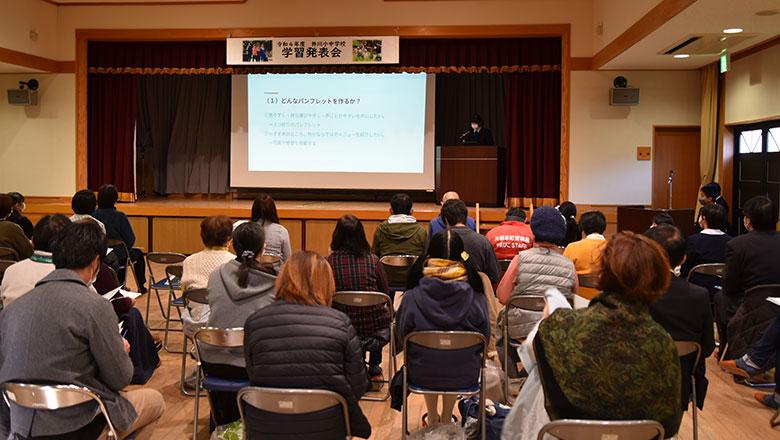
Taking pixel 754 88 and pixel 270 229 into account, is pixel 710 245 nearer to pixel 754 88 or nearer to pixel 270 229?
pixel 270 229

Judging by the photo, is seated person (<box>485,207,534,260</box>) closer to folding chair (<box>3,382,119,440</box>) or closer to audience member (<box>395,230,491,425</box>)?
audience member (<box>395,230,491,425</box>)

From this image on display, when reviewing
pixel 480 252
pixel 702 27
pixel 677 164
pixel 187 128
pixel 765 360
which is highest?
A: pixel 702 27

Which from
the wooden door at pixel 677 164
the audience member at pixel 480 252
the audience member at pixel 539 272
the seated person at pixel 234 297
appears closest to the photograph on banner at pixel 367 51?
the wooden door at pixel 677 164

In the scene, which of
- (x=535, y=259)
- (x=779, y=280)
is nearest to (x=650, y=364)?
(x=535, y=259)

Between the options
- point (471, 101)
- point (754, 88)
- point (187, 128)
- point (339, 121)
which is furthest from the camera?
point (187, 128)

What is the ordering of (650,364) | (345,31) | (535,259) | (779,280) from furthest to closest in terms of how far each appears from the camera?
1. (345,31)
2. (779,280)
3. (535,259)
4. (650,364)

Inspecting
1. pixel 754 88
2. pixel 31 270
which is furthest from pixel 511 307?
pixel 754 88

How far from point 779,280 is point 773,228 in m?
0.33

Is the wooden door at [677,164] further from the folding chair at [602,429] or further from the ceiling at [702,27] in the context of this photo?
the folding chair at [602,429]

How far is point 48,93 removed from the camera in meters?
9.00

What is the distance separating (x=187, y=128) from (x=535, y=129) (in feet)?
17.8

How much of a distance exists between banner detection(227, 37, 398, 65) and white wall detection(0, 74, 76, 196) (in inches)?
103

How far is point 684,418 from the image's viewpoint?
345 centimetres

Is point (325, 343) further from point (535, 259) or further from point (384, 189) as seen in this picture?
point (384, 189)
